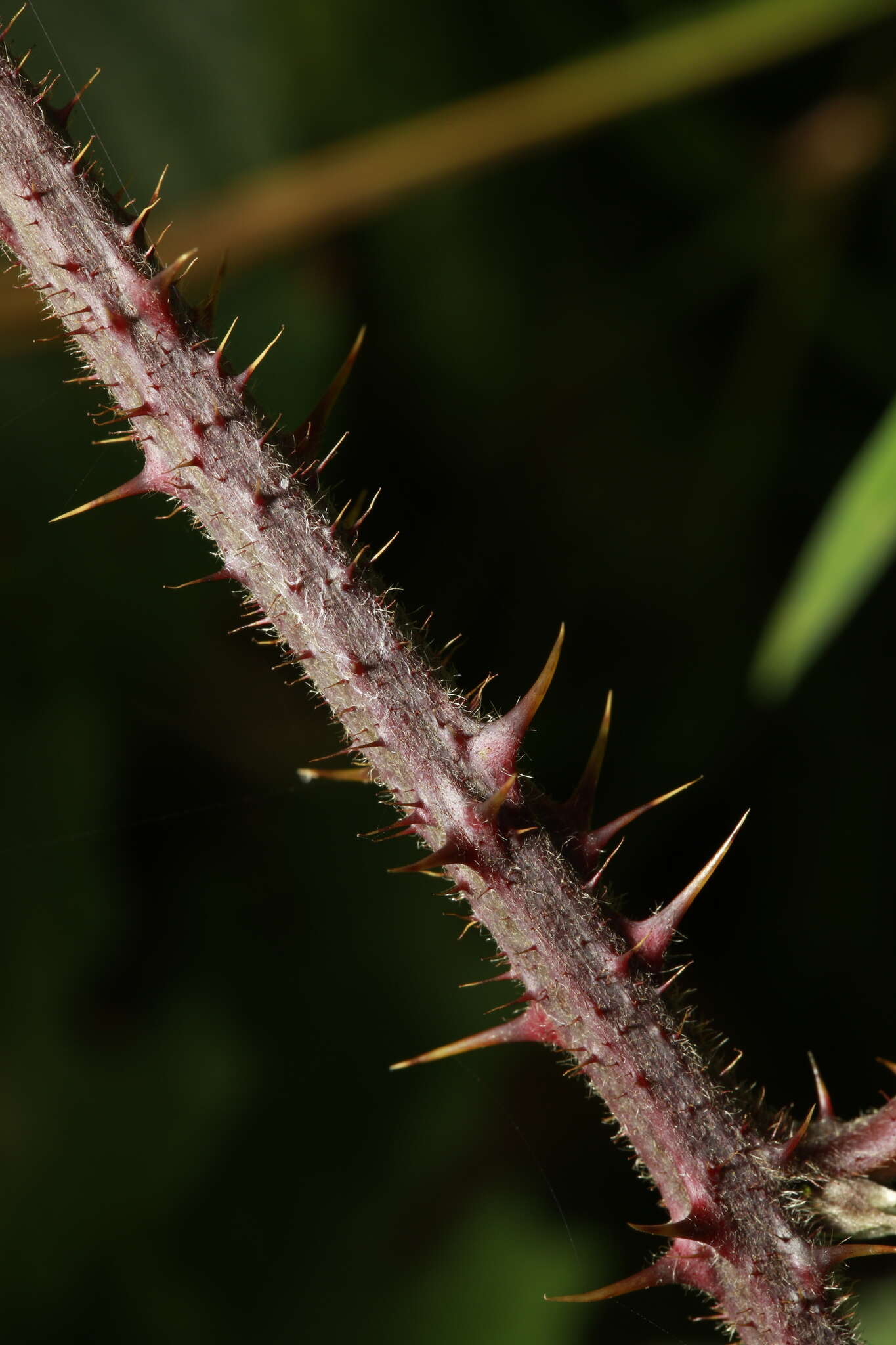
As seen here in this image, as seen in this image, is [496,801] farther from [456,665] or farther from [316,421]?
[456,665]

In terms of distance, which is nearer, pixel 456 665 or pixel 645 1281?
pixel 645 1281

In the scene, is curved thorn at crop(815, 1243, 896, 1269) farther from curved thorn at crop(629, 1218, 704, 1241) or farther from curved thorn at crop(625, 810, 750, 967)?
curved thorn at crop(625, 810, 750, 967)

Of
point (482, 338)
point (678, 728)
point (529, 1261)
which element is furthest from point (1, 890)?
point (482, 338)

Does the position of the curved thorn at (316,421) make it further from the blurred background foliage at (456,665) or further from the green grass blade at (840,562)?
the blurred background foliage at (456,665)

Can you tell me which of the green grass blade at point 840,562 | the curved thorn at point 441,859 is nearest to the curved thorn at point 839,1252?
the curved thorn at point 441,859

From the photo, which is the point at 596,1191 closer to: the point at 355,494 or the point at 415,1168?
the point at 415,1168

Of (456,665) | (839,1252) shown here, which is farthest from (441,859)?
(456,665)

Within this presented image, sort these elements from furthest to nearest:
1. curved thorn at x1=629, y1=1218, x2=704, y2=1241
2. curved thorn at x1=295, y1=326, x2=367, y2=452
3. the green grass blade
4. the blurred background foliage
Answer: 1. the blurred background foliage
2. the green grass blade
3. curved thorn at x1=295, y1=326, x2=367, y2=452
4. curved thorn at x1=629, y1=1218, x2=704, y2=1241

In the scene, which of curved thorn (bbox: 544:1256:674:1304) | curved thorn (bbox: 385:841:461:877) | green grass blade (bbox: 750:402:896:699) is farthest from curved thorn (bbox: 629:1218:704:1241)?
green grass blade (bbox: 750:402:896:699)
